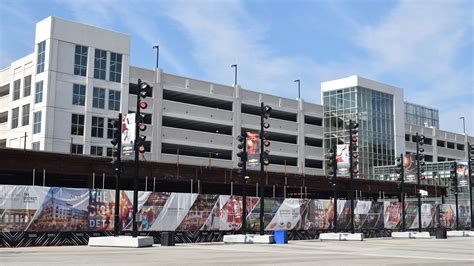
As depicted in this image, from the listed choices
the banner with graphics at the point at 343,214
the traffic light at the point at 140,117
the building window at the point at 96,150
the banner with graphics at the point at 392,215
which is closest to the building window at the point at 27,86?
the building window at the point at 96,150

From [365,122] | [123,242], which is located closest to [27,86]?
[123,242]

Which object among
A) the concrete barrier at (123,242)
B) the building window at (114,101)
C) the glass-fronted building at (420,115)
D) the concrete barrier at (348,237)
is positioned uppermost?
the glass-fronted building at (420,115)

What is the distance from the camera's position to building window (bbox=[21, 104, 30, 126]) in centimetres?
6475

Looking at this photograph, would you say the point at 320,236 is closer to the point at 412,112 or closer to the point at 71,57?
the point at 71,57

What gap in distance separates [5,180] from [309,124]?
5428cm

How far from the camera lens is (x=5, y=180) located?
4516 centimetres

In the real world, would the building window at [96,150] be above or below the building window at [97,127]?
below

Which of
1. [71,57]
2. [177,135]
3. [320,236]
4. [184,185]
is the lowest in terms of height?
[320,236]

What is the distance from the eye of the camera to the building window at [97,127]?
64531mm

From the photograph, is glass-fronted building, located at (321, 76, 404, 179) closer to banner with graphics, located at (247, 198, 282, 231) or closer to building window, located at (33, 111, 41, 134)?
building window, located at (33, 111, 41, 134)

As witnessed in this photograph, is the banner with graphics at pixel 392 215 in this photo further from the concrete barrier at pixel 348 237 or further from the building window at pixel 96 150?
the building window at pixel 96 150

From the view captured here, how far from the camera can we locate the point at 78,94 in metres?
64.2

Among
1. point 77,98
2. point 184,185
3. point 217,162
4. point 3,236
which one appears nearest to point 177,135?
point 217,162

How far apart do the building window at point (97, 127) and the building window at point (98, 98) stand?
4.95 feet
